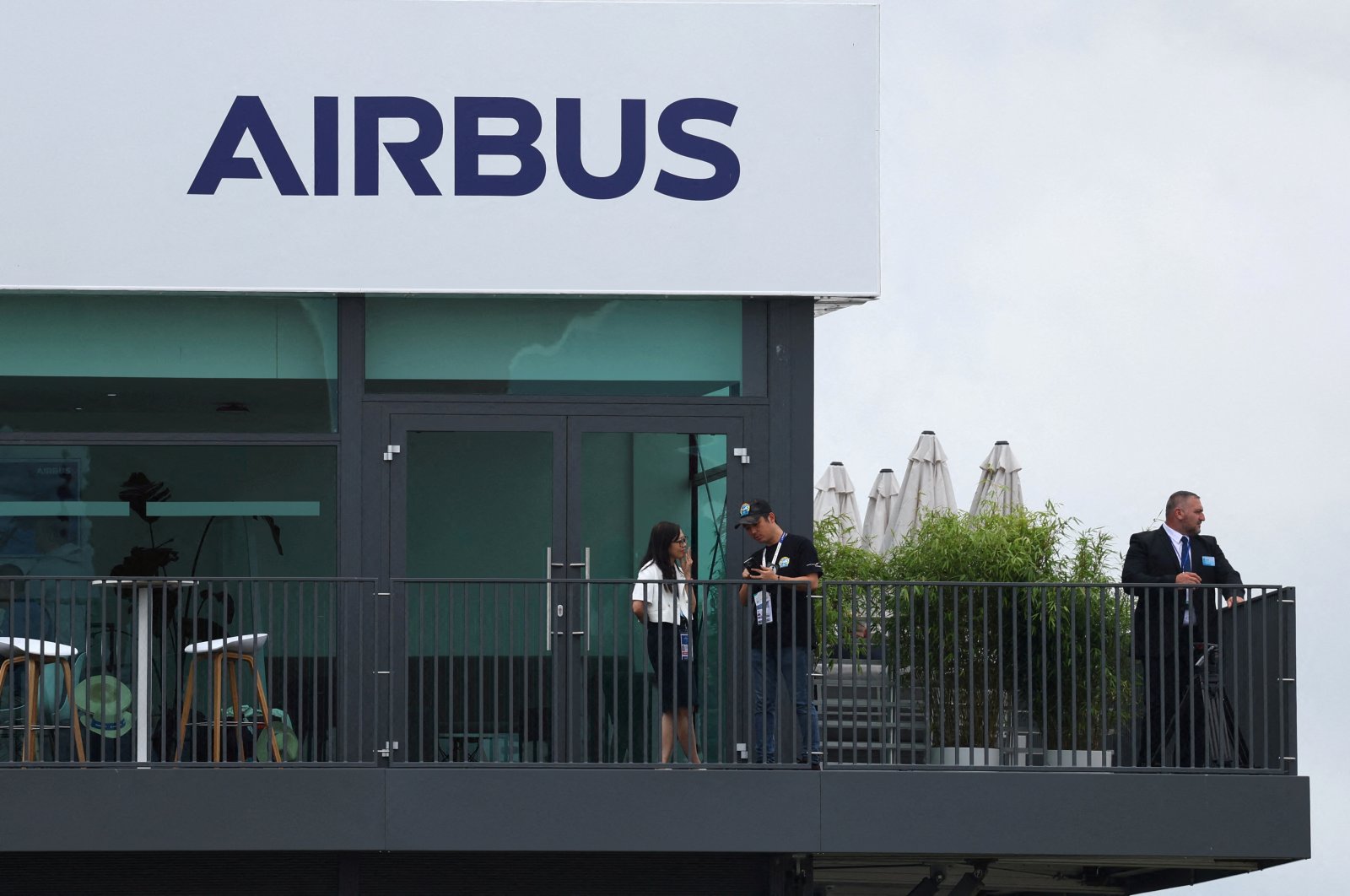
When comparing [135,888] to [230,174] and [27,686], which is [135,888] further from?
[230,174]

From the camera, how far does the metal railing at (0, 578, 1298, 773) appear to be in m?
10.8

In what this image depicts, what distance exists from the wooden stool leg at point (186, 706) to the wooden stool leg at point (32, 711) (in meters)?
0.75

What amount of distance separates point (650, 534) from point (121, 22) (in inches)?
174

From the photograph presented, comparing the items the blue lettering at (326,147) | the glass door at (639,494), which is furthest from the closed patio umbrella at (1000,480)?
the blue lettering at (326,147)

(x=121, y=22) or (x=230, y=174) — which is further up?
(x=121, y=22)

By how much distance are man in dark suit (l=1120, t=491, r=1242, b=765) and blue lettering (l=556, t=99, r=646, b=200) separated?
368cm

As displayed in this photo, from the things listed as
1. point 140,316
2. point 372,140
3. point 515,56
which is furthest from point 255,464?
point 515,56

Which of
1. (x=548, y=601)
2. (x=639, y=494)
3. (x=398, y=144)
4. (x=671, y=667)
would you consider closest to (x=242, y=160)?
(x=398, y=144)

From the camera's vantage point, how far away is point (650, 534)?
1179cm

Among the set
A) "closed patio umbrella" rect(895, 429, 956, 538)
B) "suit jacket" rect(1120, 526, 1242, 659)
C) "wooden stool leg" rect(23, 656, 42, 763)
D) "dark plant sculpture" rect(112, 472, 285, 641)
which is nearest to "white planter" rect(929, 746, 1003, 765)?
"suit jacket" rect(1120, 526, 1242, 659)

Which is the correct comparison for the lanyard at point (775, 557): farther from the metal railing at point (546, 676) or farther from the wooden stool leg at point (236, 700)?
the wooden stool leg at point (236, 700)

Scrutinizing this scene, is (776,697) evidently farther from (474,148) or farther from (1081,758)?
(474,148)

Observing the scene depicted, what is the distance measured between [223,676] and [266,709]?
0.52m

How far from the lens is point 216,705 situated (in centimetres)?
1126
